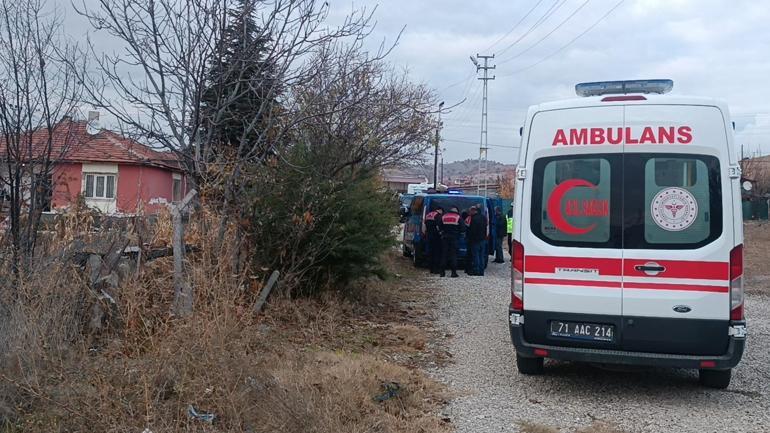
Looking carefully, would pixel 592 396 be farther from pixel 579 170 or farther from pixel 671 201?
pixel 579 170

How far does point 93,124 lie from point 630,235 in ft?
18.5

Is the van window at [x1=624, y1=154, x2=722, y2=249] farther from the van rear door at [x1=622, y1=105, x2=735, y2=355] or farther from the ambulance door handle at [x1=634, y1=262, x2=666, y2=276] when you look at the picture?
the ambulance door handle at [x1=634, y1=262, x2=666, y2=276]

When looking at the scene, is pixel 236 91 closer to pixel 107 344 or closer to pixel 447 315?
pixel 107 344

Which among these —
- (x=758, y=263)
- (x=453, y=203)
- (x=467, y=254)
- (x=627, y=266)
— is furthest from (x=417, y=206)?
(x=758, y=263)

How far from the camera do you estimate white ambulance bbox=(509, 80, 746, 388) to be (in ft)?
19.4

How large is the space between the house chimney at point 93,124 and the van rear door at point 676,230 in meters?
5.32

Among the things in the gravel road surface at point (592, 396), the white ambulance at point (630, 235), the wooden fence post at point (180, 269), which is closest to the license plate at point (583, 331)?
the white ambulance at point (630, 235)

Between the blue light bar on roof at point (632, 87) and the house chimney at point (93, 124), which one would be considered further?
→ the house chimney at point (93, 124)

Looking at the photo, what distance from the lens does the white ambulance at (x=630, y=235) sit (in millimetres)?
5906

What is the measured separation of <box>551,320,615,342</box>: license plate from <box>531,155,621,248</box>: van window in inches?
27.2

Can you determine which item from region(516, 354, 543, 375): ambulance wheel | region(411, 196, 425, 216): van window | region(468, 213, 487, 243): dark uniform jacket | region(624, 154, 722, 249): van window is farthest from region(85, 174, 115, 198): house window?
region(624, 154, 722, 249): van window

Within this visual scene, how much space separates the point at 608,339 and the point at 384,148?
28.2 feet

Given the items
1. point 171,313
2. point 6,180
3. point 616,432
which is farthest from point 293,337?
point 616,432

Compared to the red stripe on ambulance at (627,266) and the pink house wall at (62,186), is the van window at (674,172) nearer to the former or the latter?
the red stripe on ambulance at (627,266)
